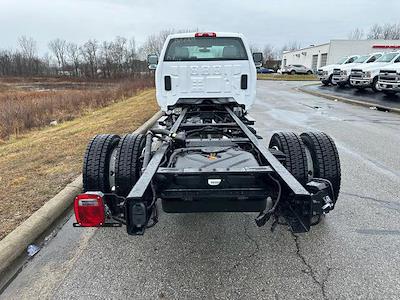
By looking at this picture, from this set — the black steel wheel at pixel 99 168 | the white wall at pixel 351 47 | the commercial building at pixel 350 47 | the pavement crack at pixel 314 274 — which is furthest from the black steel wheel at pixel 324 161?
the white wall at pixel 351 47

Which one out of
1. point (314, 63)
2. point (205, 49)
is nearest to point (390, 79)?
point (205, 49)

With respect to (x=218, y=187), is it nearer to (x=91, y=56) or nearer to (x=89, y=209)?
(x=89, y=209)

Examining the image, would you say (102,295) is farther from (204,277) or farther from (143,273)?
(204,277)

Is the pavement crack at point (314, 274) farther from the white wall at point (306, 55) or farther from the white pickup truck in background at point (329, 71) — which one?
the white wall at point (306, 55)

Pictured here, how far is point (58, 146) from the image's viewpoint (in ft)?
23.4

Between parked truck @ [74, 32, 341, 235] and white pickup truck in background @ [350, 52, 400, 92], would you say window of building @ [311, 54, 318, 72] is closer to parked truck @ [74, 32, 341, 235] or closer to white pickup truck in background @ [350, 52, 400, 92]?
white pickup truck in background @ [350, 52, 400, 92]

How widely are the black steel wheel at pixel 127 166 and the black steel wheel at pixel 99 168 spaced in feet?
0.36

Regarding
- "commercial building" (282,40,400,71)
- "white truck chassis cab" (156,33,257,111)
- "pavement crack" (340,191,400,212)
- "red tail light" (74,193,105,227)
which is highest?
"commercial building" (282,40,400,71)

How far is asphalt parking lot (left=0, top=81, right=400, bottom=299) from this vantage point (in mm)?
2486

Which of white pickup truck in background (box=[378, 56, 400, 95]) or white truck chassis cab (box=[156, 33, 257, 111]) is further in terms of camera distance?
white pickup truck in background (box=[378, 56, 400, 95])

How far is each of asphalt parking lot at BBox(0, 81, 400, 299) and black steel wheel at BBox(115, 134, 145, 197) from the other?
54 centimetres

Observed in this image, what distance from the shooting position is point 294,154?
3184 mm

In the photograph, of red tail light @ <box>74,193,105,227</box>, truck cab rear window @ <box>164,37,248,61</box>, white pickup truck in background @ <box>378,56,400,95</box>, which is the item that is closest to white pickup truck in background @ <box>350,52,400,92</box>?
white pickup truck in background @ <box>378,56,400,95</box>

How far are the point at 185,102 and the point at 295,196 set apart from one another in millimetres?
4127
